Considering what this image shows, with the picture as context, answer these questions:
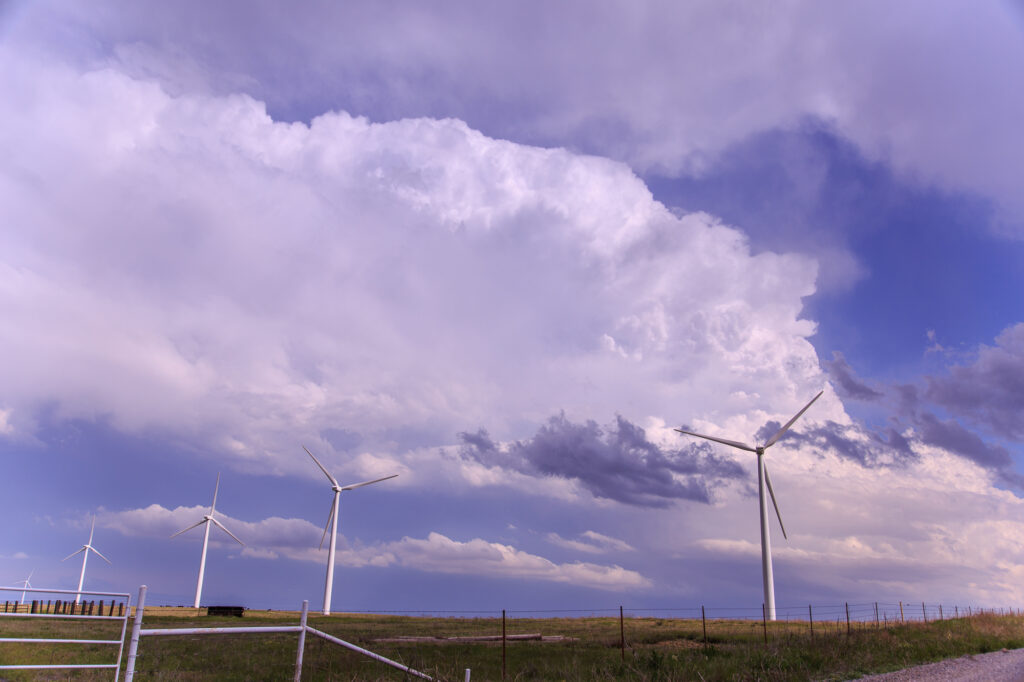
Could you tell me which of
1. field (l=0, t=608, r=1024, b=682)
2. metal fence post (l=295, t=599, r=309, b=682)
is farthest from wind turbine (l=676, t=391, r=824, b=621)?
metal fence post (l=295, t=599, r=309, b=682)

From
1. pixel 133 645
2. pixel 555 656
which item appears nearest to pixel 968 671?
pixel 555 656

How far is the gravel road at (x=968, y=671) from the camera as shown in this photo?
24406 mm

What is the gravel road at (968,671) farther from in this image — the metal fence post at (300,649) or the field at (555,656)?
the metal fence post at (300,649)

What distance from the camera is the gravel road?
24406mm

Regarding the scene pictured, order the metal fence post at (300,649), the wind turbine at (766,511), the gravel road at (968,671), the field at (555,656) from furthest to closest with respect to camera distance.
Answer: the wind turbine at (766,511)
the gravel road at (968,671)
the field at (555,656)
the metal fence post at (300,649)

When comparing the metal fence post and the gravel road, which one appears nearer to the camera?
the metal fence post

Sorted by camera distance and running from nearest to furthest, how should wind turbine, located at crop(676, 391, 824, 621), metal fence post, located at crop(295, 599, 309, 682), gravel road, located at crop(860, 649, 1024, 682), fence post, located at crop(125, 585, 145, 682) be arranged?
1. fence post, located at crop(125, 585, 145, 682)
2. metal fence post, located at crop(295, 599, 309, 682)
3. gravel road, located at crop(860, 649, 1024, 682)
4. wind turbine, located at crop(676, 391, 824, 621)

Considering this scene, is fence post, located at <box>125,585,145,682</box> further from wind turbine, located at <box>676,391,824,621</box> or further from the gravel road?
wind turbine, located at <box>676,391,824,621</box>

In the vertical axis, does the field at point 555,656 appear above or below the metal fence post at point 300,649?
below

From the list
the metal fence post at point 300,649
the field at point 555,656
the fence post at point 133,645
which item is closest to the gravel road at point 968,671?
the field at point 555,656

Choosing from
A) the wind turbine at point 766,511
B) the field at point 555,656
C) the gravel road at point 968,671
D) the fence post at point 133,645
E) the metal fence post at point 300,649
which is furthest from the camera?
the wind turbine at point 766,511

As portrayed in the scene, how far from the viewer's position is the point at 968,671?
2725 centimetres

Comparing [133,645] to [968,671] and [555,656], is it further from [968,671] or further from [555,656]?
[968,671]

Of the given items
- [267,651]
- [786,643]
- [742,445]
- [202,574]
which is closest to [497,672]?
[267,651]
